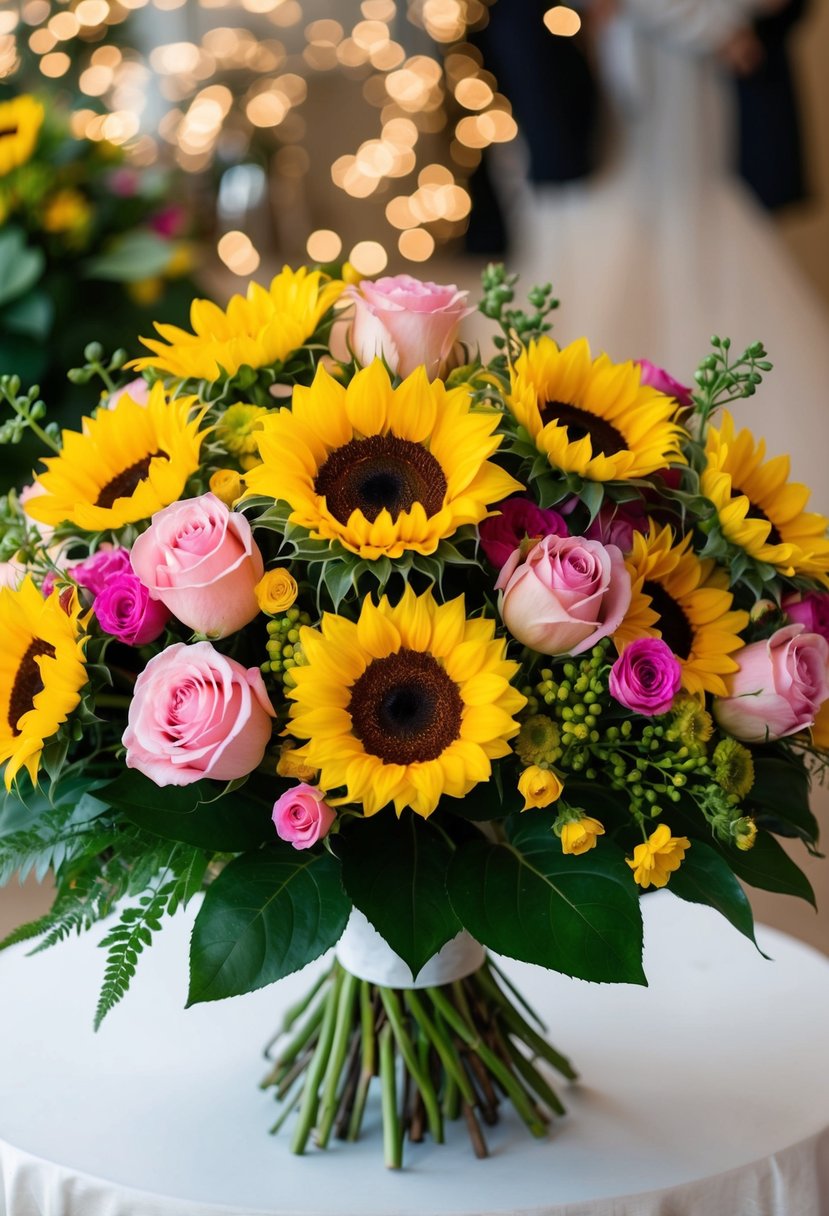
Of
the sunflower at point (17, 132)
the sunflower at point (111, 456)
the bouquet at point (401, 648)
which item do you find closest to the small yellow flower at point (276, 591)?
the bouquet at point (401, 648)

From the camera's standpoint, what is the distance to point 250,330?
0.81m

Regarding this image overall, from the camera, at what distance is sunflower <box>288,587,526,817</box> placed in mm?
669

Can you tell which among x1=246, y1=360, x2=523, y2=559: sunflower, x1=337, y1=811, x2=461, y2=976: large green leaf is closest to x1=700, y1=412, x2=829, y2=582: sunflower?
x1=246, y1=360, x2=523, y2=559: sunflower

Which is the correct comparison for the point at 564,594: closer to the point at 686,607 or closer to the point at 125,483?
the point at 686,607

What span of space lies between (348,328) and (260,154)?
10.6ft

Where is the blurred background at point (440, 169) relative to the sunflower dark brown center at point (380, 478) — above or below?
below

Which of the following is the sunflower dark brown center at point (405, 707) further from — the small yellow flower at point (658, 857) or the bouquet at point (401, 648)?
the small yellow flower at point (658, 857)

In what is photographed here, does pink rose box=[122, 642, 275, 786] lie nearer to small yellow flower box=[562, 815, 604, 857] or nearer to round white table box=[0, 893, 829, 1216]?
small yellow flower box=[562, 815, 604, 857]

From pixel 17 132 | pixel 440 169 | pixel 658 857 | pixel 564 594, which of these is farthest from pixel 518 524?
pixel 440 169

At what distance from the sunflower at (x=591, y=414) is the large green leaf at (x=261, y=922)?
0.87 feet

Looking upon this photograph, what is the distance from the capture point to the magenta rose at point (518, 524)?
28.5 inches

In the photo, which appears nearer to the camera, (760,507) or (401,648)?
(401,648)

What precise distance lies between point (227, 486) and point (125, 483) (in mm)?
83

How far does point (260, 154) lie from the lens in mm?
3830
